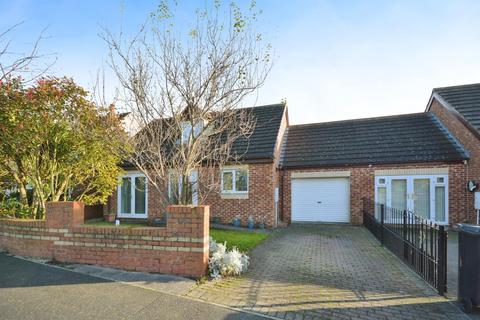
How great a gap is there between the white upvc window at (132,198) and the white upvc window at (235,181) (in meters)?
4.18

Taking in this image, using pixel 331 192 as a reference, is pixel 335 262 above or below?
below

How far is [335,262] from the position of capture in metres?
6.70

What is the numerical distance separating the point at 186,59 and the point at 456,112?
12.0m

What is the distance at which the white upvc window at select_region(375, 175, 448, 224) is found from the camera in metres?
11.6

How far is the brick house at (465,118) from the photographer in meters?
10.9

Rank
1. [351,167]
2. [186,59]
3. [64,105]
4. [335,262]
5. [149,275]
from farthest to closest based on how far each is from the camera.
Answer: [351,167]
[64,105]
[335,262]
[186,59]
[149,275]

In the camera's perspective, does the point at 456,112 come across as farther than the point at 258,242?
Yes

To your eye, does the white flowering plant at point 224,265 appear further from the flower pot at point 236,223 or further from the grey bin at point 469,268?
the flower pot at point 236,223

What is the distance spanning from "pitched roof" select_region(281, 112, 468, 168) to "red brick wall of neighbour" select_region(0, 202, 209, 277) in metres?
9.03

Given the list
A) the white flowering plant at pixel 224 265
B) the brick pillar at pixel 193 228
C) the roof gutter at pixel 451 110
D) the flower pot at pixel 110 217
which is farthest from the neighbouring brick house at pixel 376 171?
the brick pillar at pixel 193 228

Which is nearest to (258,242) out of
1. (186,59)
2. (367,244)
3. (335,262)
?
(335,262)

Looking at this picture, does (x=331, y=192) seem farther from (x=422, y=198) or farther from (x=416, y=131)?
(x=416, y=131)

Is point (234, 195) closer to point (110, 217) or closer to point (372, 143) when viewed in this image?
point (110, 217)

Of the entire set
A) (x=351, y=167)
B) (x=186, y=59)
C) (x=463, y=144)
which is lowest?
(x=351, y=167)
